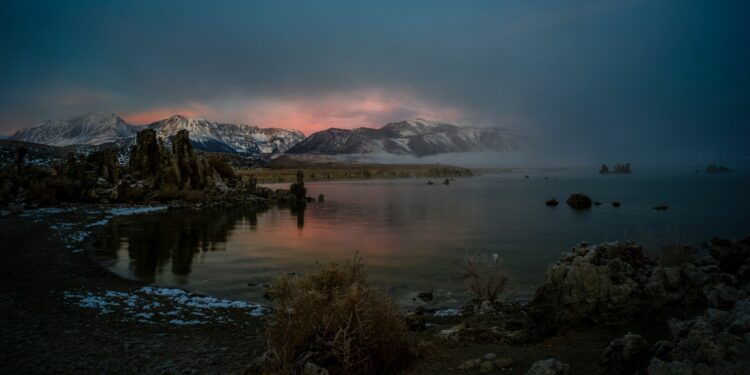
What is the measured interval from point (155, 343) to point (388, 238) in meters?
A: 19.2

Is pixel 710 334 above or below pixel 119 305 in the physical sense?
above

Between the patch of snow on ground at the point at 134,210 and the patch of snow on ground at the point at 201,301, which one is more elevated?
the patch of snow on ground at the point at 134,210

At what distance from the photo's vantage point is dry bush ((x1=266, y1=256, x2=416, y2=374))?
653 centimetres

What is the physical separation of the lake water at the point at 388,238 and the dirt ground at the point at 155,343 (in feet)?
13.1

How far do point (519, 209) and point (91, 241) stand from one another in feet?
123

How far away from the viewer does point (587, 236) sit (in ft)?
92.9

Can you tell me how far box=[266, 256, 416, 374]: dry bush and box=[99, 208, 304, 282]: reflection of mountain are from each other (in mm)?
11106

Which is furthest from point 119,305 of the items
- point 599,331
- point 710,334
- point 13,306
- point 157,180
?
point 157,180

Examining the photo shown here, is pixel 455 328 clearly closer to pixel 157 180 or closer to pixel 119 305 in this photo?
pixel 119 305

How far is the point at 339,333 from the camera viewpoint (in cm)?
636

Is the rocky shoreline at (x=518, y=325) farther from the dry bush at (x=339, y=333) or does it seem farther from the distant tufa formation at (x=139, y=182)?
the distant tufa formation at (x=139, y=182)

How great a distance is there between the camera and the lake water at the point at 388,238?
1661 cm

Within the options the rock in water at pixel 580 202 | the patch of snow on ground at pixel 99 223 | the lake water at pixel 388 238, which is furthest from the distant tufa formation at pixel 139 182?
the rock in water at pixel 580 202

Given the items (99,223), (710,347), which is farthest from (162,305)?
(99,223)
